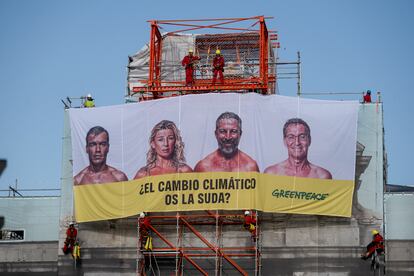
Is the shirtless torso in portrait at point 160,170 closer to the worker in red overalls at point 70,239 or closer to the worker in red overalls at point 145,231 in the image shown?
the worker in red overalls at point 145,231

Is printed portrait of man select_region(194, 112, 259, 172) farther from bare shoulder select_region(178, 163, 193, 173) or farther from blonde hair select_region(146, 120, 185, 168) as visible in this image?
blonde hair select_region(146, 120, 185, 168)

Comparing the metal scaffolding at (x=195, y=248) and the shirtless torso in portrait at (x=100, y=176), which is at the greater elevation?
the shirtless torso in portrait at (x=100, y=176)

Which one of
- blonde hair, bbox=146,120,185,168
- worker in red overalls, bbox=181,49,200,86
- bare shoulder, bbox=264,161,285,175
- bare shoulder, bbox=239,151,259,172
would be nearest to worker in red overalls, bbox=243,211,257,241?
bare shoulder, bbox=239,151,259,172

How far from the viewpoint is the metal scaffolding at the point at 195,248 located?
1507 inches

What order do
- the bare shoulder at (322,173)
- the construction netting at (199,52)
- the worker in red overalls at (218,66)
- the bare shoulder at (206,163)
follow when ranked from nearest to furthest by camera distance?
1. the bare shoulder at (322,173)
2. the bare shoulder at (206,163)
3. the worker in red overalls at (218,66)
4. the construction netting at (199,52)

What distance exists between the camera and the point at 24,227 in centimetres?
4525

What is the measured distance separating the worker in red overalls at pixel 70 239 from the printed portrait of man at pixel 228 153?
24.5 feet

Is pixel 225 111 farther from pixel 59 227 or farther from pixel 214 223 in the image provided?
pixel 59 227

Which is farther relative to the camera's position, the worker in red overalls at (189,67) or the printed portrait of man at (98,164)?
the worker in red overalls at (189,67)

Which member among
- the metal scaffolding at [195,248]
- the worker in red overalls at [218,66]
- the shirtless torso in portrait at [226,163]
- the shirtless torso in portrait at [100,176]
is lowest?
the metal scaffolding at [195,248]

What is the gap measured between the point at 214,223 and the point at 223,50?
15.5 meters

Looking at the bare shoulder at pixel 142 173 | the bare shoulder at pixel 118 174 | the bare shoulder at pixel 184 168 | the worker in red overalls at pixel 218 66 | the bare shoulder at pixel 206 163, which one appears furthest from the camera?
the worker in red overalls at pixel 218 66

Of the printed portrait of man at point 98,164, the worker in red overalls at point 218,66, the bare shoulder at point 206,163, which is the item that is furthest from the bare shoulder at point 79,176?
the worker in red overalls at point 218,66

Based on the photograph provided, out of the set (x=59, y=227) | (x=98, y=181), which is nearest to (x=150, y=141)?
(x=98, y=181)
